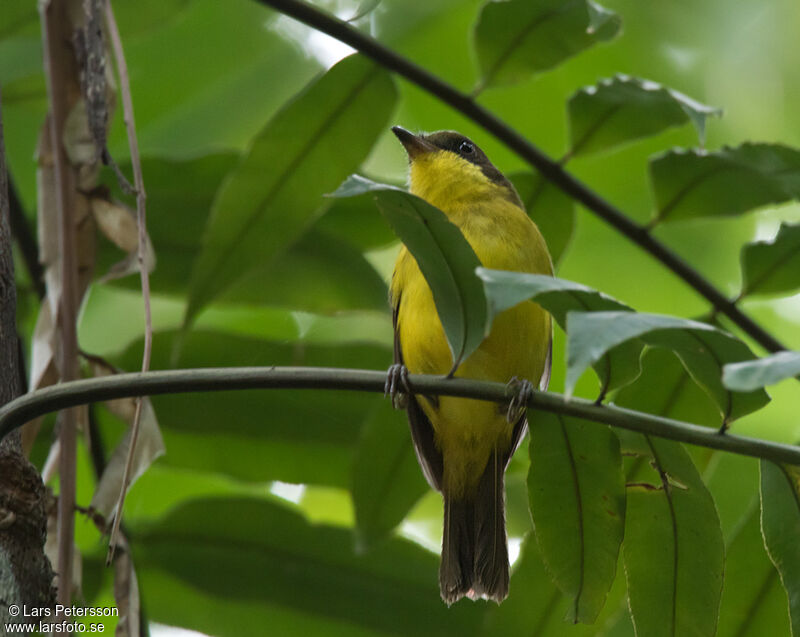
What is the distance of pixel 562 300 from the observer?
1664 millimetres

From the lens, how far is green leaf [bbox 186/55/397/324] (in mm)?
2822

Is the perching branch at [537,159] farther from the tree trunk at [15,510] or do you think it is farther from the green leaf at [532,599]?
the tree trunk at [15,510]

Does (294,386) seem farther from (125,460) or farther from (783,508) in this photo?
(783,508)

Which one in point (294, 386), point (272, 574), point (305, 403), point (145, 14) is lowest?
point (294, 386)

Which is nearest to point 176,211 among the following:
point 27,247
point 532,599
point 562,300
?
point 27,247

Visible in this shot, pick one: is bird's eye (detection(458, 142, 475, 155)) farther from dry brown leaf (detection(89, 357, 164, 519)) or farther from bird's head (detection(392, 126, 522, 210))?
dry brown leaf (detection(89, 357, 164, 519))

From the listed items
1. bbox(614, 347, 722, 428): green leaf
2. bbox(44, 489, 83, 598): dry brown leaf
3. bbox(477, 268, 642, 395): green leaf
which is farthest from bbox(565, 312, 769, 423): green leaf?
bbox(44, 489, 83, 598): dry brown leaf

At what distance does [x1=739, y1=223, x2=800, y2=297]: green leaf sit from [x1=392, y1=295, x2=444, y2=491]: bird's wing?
37.7 inches

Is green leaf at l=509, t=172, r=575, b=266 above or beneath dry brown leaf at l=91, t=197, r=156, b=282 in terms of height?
above

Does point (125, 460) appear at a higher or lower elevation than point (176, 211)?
lower

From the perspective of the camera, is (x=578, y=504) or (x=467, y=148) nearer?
(x=578, y=504)

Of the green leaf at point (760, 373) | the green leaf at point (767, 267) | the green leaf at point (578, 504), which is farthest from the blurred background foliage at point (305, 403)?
the green leaf at point (760, 373)

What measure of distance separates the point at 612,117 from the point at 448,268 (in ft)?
4.46

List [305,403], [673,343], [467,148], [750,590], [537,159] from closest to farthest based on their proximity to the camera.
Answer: [673,343] → [750,590] → [537,159] → [305,403] → [467,148]
